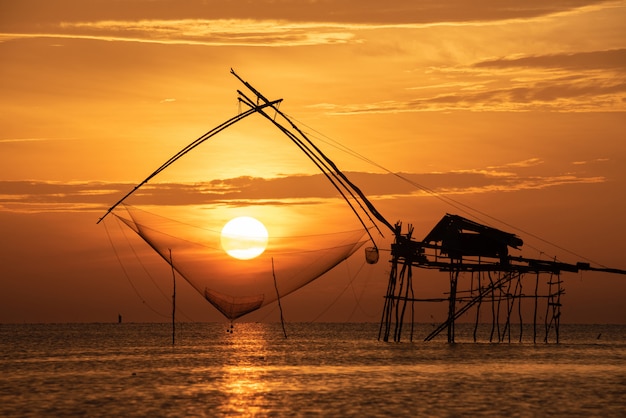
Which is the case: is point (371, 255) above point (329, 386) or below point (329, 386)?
above

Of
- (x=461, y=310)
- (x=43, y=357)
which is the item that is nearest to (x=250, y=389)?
(x=461, y=310)

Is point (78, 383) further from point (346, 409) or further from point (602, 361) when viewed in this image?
point (602, 361)

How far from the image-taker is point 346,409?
89.2ft

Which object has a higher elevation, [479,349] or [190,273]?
[190,273]

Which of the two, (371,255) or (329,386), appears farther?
(371,255)

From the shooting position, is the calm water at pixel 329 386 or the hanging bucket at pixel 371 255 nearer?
the calm water at pixel 329 386

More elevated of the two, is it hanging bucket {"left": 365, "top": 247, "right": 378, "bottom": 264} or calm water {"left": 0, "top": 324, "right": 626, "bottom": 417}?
Answer: hanging bucket {"left": 365, "top": 247, "right": 378, "bottom": 264}

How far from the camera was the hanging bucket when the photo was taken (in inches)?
1644

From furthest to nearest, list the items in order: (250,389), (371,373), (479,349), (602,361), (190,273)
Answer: (479,349), (602,361), (190,273), (371,373), (250,389)

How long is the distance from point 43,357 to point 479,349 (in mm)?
26592

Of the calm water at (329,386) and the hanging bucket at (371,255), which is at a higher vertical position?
the hanging bucket at (371,255)

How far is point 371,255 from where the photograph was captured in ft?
138

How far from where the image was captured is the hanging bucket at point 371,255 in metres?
41.8

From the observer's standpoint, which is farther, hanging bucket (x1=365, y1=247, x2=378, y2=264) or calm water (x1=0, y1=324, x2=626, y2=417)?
hanging bucket (x1=365, y1=247, x2=378, y2=264)
